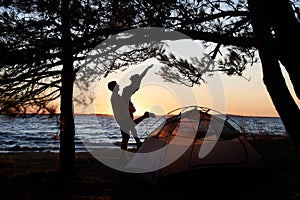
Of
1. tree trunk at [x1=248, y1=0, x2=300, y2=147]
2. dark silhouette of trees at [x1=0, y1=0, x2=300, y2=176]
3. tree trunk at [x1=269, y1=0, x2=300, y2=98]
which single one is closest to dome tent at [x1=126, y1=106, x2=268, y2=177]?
dark silhouette of trees at [x1=0, y1=0, x2=300, y2=176]

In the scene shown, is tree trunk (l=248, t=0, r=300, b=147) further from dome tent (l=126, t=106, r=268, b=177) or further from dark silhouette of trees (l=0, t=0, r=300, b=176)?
dome tent (l=126, t=106, r=268, b=177)

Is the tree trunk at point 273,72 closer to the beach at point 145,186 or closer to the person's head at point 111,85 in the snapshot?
the beach at point 145,186

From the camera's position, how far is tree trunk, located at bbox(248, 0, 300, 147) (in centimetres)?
358

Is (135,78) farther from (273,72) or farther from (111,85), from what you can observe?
(273,72)

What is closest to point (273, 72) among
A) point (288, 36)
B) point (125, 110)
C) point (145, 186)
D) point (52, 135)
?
point (288, 36)

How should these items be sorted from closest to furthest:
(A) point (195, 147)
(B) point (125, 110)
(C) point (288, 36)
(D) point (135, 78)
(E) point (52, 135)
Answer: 1. (C) point (288, 36)
2. (A) point (195, 147)
3. (D) point (135, 78)
4. (B) point (125, 110)
5. (E) point (52, 135)

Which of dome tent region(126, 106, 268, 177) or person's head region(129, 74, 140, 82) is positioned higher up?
person's head region(129, 74, 140, 82)

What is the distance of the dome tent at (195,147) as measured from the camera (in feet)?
17.7

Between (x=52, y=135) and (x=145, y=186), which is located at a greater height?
(x=52, y=135)

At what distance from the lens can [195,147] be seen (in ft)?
18.1

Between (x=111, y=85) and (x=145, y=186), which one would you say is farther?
(x=111, y=85)

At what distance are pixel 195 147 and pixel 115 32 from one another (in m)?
2.26

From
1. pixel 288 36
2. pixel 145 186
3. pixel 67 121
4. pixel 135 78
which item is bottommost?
pixel 145 186

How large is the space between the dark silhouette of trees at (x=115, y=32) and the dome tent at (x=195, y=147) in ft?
3.48
